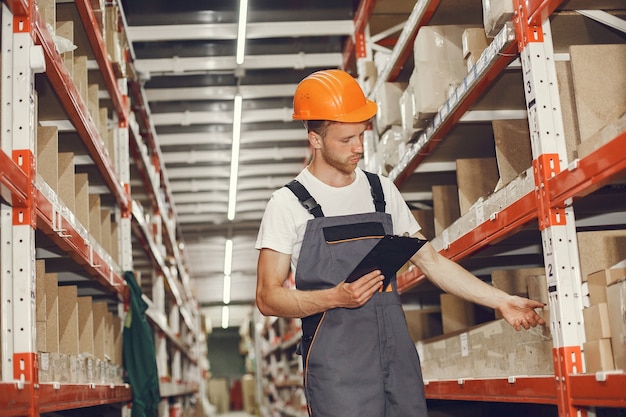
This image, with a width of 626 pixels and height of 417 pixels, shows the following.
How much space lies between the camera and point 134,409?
6.02 m

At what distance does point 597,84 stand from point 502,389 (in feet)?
4.85

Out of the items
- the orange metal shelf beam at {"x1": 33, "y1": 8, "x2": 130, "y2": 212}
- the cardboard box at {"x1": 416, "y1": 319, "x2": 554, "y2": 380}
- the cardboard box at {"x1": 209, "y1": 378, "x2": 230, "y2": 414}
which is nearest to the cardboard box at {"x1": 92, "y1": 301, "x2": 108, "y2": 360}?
the orange metal shelf beam at {"x1": 33, "y1": 8, "x2": 130, "y2": 212}

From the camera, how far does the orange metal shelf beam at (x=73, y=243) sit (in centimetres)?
352

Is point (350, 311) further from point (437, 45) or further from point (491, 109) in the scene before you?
point (437, 45)

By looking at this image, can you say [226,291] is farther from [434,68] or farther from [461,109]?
[461,109]

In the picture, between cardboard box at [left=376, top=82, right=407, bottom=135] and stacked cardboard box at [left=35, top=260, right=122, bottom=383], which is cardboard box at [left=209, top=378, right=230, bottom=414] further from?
cardboard box at [left=376, top=82, right=407, bottom=135]

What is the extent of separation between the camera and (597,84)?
3.14 meters

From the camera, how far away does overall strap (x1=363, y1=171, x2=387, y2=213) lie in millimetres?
3285

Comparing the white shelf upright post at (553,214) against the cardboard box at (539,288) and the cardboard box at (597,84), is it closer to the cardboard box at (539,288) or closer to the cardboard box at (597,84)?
the cardboard box at (597,84)

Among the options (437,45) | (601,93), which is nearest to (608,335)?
(601,93)

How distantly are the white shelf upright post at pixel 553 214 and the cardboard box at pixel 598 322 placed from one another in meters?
0.07

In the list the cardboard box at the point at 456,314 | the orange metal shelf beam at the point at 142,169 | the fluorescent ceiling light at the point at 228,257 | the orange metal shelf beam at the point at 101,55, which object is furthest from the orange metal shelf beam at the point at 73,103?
the fluorescent ceiling light at the point at 228,257

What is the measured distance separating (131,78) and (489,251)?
414 cm

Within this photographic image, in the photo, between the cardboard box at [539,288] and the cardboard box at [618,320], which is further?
the cardboard box at [539,288]
